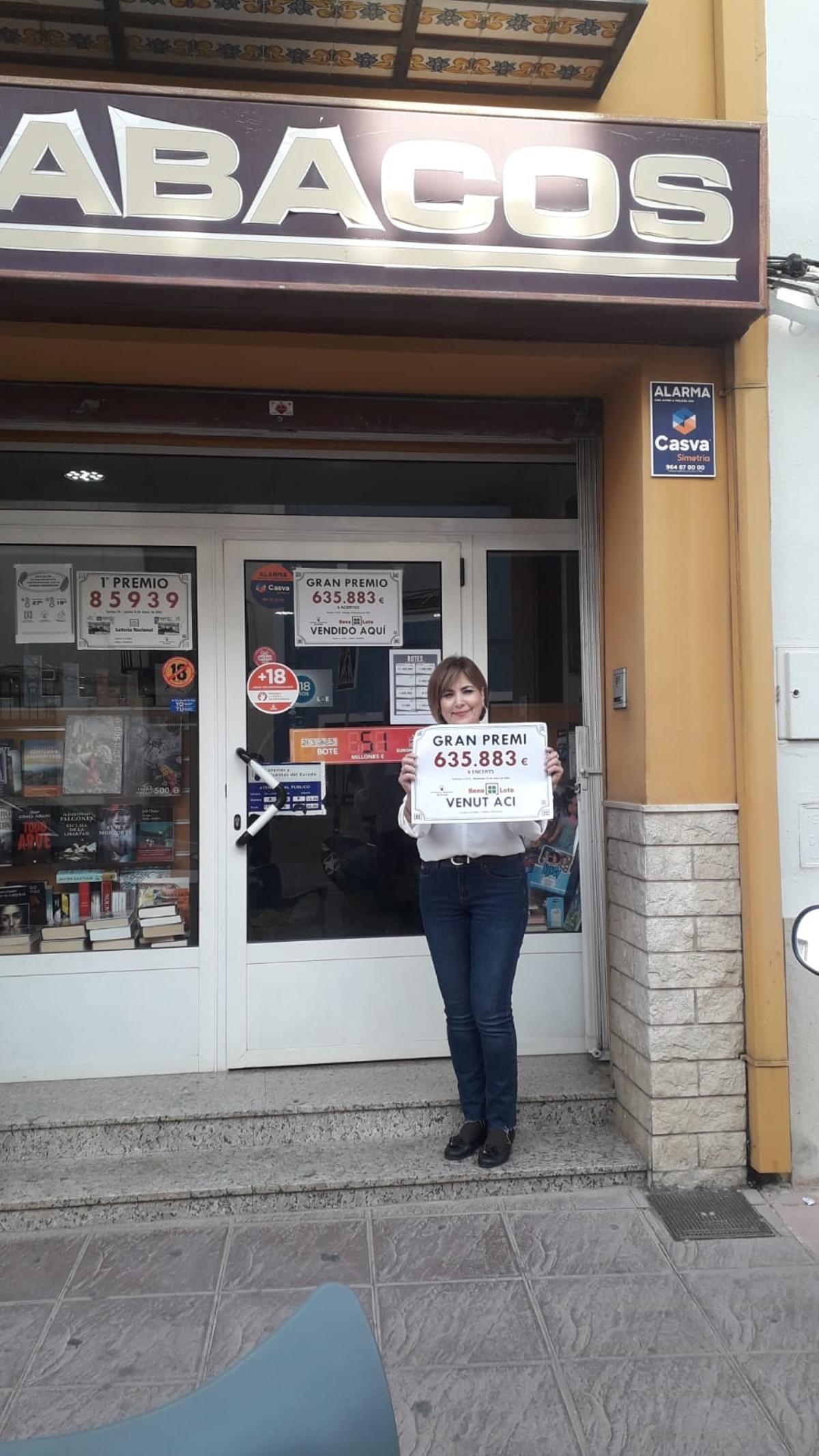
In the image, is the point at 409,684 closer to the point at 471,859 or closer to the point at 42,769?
the point at 471,859

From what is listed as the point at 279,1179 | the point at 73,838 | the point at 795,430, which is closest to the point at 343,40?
the point at 795,430

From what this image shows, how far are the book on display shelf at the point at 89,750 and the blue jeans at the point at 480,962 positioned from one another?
5.30ft

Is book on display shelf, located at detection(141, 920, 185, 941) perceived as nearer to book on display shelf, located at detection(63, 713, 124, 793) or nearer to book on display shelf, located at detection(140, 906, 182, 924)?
book on display shelf, located at detection(140, 906, 182, 924)

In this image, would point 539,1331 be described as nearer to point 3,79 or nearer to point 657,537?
point 657,537

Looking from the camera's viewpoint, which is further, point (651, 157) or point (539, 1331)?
point (651, 157)

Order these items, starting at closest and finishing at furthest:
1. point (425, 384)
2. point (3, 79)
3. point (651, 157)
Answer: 1. point (3, 79)
2. point (651, 157)
3. point (425, 384)

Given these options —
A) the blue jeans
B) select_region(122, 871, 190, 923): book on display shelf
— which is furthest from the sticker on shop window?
the blue jeans

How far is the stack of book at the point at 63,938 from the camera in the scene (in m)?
4.27

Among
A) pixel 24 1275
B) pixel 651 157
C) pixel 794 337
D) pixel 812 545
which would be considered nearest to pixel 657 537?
pixel 812 545

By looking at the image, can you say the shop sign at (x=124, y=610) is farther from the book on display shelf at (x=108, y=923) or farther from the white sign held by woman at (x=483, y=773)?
the white sign held by woman at (x=483, y=773)

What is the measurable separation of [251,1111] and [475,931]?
1175 mm

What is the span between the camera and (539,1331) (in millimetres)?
2838

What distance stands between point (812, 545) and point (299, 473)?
2.24 metres

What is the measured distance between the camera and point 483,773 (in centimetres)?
349
